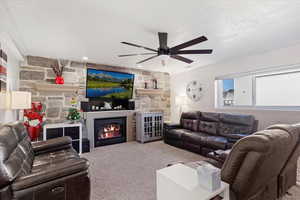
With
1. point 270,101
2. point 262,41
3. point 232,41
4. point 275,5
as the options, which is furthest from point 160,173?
point 270,101

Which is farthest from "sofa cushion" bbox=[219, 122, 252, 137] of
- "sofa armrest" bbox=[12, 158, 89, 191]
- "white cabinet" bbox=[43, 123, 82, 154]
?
"white cabinet" bbox=[43, 123, 82, 154]

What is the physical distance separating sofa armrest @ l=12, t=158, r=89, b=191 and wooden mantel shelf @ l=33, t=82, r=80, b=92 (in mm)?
2887

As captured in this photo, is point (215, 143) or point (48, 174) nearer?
point (48, 174)

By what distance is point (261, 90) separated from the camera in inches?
151

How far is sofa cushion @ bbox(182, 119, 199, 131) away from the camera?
14.3 feet

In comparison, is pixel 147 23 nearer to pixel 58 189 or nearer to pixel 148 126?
pixel 58 189

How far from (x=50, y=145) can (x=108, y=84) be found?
8.50 ft

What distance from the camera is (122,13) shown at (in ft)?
6.86

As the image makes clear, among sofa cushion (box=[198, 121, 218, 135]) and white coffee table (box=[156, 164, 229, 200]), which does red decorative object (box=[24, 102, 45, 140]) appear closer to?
white coffee table (box=[156, 164, 229, 200])

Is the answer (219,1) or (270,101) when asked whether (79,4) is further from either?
(270,101)

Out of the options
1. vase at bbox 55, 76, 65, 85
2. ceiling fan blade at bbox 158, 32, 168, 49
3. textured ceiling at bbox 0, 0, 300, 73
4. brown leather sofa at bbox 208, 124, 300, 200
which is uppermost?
textured ceiling at bbox 0, 0, 300, 73

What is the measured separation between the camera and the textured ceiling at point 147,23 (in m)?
1.92

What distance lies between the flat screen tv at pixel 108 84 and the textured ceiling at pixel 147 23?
3.64ft

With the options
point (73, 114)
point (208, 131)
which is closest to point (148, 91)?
point (208, 131)
